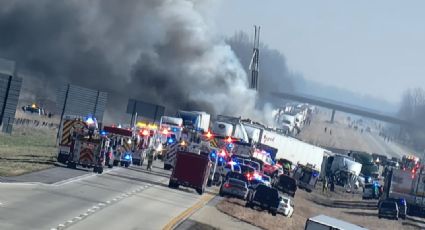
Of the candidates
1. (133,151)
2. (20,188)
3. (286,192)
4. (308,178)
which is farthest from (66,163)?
(308,178)

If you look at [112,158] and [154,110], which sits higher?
[154,110]

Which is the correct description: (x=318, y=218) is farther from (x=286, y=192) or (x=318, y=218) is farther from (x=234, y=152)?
(x=234, y=152)

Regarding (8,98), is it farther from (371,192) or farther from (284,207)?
(371,192)

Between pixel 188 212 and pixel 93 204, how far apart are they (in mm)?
5103

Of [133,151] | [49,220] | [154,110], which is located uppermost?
[154,110]

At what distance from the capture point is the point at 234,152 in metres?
72.5

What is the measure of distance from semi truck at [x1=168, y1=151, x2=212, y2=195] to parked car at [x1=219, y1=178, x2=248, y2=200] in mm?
1295

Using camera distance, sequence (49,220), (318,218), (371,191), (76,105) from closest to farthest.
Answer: (49,220) < (318,218) < (76,105) < (371,191)

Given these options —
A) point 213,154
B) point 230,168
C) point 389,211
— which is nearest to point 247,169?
point 230,168

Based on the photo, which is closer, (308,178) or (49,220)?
Answer: (49,220)

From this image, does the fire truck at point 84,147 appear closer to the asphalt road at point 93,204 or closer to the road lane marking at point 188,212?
the asphalt road at point 93,204

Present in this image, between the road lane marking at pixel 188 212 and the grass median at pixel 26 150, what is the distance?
27.4ft

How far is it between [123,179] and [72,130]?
13.5 feet

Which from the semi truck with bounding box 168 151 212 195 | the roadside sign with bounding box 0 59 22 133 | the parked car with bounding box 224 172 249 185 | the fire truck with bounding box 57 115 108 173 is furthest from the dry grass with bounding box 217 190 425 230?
the roadside sign with bounding box 0 59 22 133
